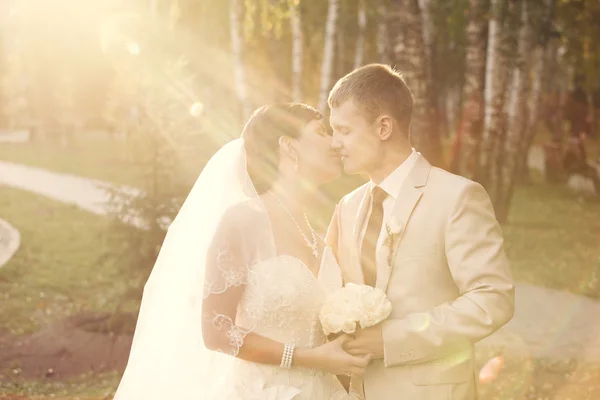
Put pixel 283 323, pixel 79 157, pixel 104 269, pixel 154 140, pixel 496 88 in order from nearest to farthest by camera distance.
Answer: pixel 283 323 → pixel 154 140 → pixel 104 269 → pixel 496 88 → pixel 79 157

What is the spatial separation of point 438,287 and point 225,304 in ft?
3.39

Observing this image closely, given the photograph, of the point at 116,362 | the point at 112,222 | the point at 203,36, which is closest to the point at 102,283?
the point at 112,222

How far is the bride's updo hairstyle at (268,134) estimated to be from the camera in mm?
4180

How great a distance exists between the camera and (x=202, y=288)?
4.10m

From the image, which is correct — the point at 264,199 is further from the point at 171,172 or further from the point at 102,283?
the point at 102,283

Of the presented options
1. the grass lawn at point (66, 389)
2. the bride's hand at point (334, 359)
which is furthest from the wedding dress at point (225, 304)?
the grass lawn at point (66, 389)

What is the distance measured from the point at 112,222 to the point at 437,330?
6.49 meters

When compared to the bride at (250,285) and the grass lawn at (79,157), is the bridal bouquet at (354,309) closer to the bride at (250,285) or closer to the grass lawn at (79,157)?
the bride at (250,285)

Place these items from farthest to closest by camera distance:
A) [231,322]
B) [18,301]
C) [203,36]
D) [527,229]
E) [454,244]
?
[203,36] < [527,229] < [18,301] < [231,322] < [454,244]

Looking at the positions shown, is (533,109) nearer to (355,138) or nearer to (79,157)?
(79,157)

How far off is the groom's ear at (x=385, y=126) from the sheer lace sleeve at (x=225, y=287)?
2.72 ft

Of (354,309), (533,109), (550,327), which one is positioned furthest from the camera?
(533,109)

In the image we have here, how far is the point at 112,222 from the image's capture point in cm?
928

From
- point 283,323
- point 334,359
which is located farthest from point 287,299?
point 334,359
